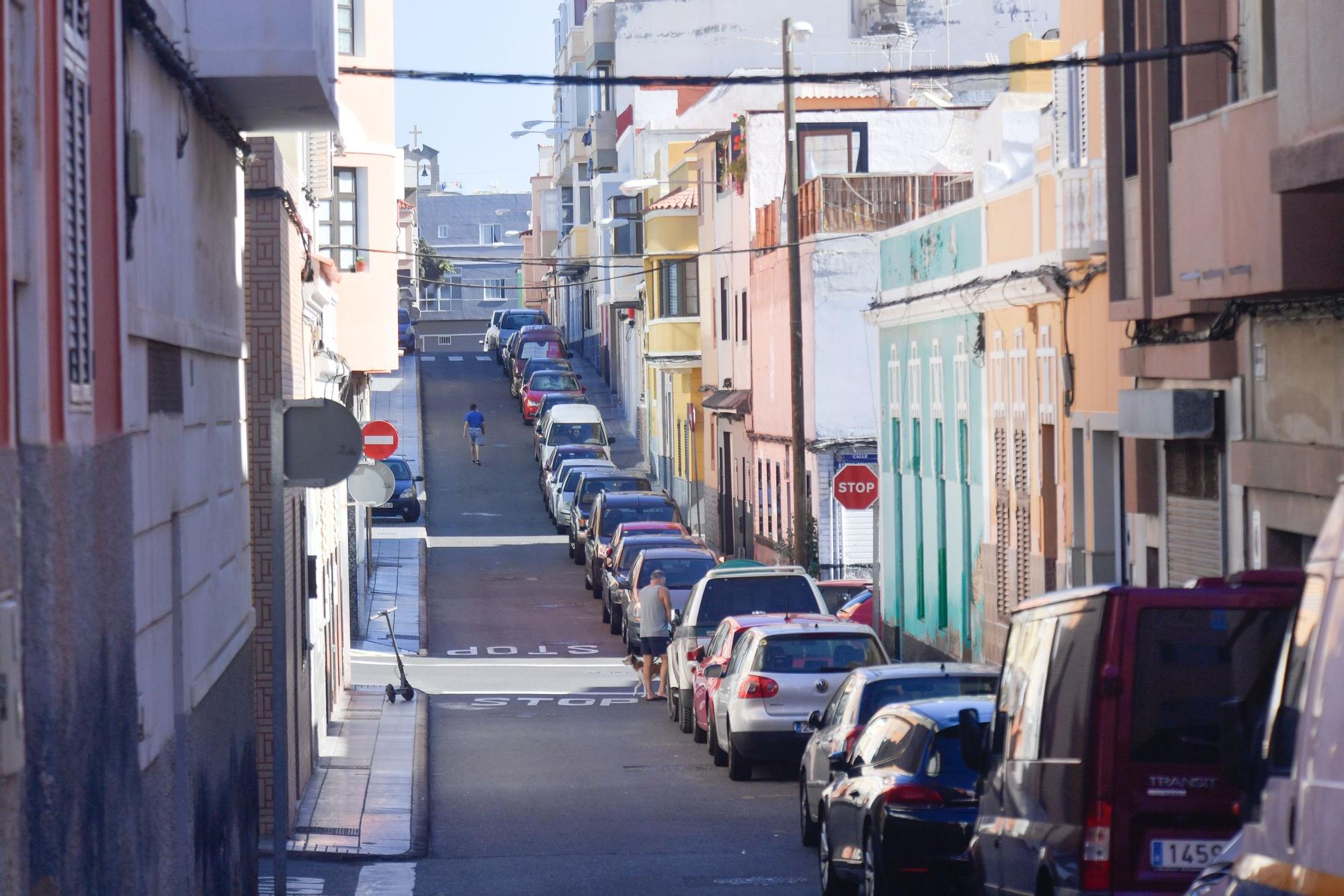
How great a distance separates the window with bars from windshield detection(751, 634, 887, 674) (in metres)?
12.8

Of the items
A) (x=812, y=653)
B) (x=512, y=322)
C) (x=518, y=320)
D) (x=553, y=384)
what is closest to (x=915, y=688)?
(x=812, y=653)

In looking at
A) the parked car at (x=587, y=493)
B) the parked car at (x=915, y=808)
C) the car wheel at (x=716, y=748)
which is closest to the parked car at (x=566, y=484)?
the parked car at (x=587, y=493)

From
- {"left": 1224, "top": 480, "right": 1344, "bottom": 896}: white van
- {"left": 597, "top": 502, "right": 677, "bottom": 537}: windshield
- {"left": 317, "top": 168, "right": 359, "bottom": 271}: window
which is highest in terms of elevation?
{"left": 317, "top": 168, "right": 359, "bottom": 271}: window

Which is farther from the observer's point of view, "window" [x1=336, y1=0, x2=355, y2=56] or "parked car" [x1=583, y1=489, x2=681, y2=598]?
"parked car" [x1=583, y1=489, x2=681, y2=598]

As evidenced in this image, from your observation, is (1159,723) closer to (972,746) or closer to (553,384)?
(972,746)

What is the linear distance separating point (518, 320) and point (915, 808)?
92.2 metres

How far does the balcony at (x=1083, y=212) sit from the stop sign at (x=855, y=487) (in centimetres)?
739

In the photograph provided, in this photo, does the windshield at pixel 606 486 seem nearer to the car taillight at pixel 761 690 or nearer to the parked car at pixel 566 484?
the parked car at pixel 566 484

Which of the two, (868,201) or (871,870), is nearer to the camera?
(871,870)

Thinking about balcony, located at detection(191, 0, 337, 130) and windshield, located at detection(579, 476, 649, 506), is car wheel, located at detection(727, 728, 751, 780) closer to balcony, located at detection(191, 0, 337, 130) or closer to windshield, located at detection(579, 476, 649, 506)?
balcony, located at detection(191, 0, 337, 130)

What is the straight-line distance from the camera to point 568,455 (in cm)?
5678

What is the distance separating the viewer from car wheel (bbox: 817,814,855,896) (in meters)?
13.8

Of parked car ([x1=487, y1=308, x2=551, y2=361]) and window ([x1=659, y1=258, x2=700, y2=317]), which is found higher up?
parked car ([x1=487, y1=308, x2=551, y2=361])

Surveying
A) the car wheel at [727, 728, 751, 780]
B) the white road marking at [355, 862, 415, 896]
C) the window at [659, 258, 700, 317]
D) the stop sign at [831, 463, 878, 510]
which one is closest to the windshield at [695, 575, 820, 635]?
the stop sign at [831, 463, 878, 510]
